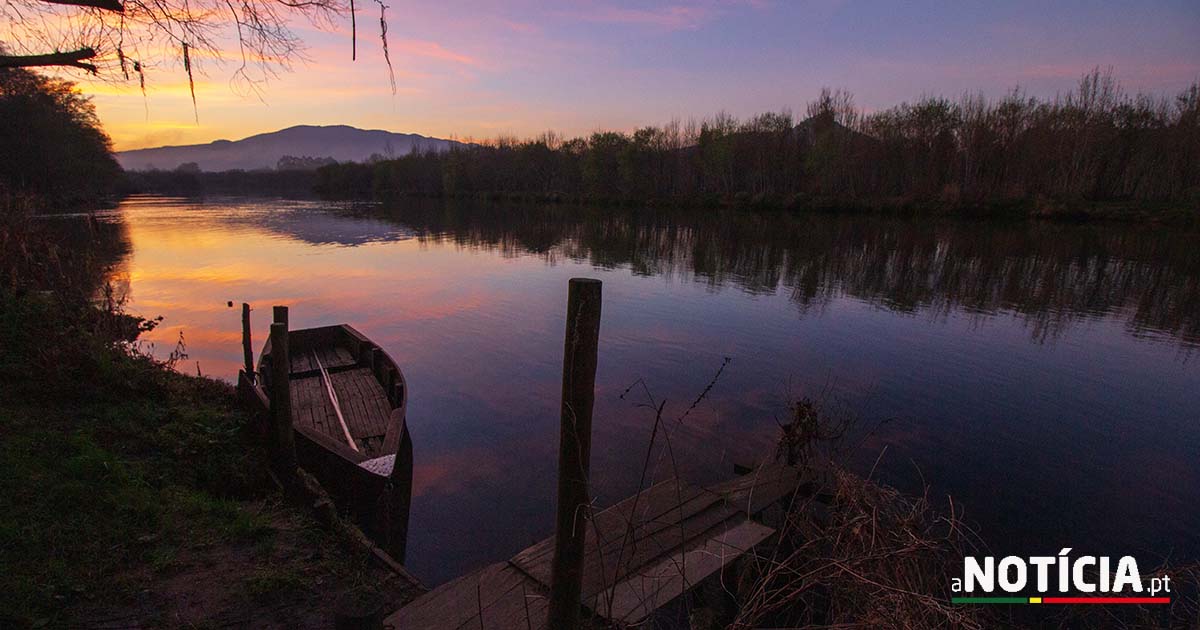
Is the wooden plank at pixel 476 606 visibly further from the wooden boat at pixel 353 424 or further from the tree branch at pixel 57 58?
the tree branch at pixel 57 58

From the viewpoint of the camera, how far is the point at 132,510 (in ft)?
17.6

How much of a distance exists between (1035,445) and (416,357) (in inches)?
565

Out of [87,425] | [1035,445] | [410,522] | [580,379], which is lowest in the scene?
[410,522]

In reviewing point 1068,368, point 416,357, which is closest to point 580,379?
point 416,357

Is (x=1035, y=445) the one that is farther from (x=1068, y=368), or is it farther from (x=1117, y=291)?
(x=1117, y=291)

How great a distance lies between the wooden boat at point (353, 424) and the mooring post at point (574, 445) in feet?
16.0

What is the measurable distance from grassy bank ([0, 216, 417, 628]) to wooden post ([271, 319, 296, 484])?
25 centimetres

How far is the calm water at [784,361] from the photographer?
8.29 m

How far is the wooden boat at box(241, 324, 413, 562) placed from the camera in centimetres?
722

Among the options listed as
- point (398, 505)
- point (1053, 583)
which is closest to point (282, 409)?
point (398, 505)

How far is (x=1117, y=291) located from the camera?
22844 mm

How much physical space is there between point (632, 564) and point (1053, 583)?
5.36 meters

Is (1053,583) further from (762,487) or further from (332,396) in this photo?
(332,396)

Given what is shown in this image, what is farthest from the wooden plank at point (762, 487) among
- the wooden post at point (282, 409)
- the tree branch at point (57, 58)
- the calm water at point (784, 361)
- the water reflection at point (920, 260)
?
the water reflection at point (920, 260)
